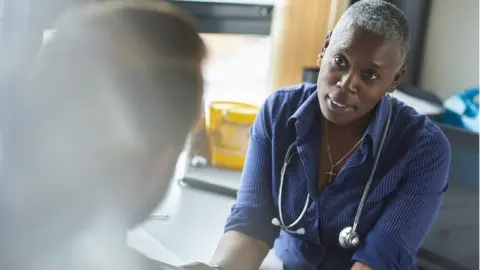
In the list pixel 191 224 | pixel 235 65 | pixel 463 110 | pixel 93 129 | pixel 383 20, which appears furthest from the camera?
pixel 463 110

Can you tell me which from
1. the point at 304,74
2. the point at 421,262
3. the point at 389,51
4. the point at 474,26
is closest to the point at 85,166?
the point at 389,51

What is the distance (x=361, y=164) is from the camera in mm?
871

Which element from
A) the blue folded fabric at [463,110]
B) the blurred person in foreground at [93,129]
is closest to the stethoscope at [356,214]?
the blurred person in foreground at [93,129]

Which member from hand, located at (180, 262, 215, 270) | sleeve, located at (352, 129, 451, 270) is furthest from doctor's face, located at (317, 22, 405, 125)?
hand, located at (180, 262, 215, 270)

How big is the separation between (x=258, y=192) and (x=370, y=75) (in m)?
0.21

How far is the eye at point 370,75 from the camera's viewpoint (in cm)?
78

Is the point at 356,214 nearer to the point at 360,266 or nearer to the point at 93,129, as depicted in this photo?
the point at 360,266

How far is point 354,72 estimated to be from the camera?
2.56 ft

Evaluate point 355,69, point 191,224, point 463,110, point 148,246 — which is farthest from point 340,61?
point 463,110

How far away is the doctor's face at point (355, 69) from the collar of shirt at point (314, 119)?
44mm

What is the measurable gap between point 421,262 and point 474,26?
612mm

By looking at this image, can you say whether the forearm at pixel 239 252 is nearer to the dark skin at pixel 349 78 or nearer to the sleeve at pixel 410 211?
the dark skin at pixel 349 78

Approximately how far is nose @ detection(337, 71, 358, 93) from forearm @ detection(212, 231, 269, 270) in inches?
8.6

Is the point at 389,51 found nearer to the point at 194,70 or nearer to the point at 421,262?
the point at 194,70
